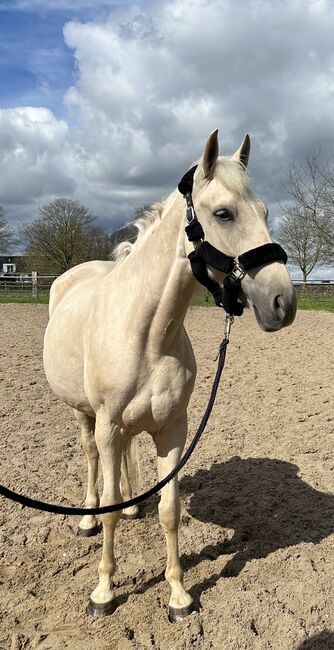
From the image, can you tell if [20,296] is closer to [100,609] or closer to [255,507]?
[255,507]

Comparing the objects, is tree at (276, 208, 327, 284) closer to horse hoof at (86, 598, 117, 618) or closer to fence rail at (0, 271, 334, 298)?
fence rail at (0, 271, 334, 298)

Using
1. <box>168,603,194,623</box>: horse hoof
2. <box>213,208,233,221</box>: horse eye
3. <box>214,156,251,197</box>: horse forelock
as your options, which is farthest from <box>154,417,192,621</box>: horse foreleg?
<box>214,156,251,197</box>: horse forelock

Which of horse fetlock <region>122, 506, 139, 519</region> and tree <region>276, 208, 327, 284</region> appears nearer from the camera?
horse fetlock <region>122, 506, 139, 519</region>

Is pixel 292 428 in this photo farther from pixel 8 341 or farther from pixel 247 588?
pixel 8 341

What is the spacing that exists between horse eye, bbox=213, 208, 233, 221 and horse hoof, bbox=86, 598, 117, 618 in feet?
7.23

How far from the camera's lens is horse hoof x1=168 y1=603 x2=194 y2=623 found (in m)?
2.75

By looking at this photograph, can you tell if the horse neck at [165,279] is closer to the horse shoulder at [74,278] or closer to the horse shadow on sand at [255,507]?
the horse shadow on sand at [255,507]

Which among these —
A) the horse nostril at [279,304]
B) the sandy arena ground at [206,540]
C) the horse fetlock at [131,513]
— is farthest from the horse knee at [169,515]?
the horse nostril at [279,304]

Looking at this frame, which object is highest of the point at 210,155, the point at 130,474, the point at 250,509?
the point at 210,155

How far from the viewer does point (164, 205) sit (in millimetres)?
Answer: 2742

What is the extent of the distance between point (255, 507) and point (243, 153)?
2.72 m

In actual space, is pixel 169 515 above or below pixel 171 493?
below

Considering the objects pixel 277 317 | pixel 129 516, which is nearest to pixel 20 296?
pixel 129 516

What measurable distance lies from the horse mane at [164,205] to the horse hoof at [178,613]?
202cm
